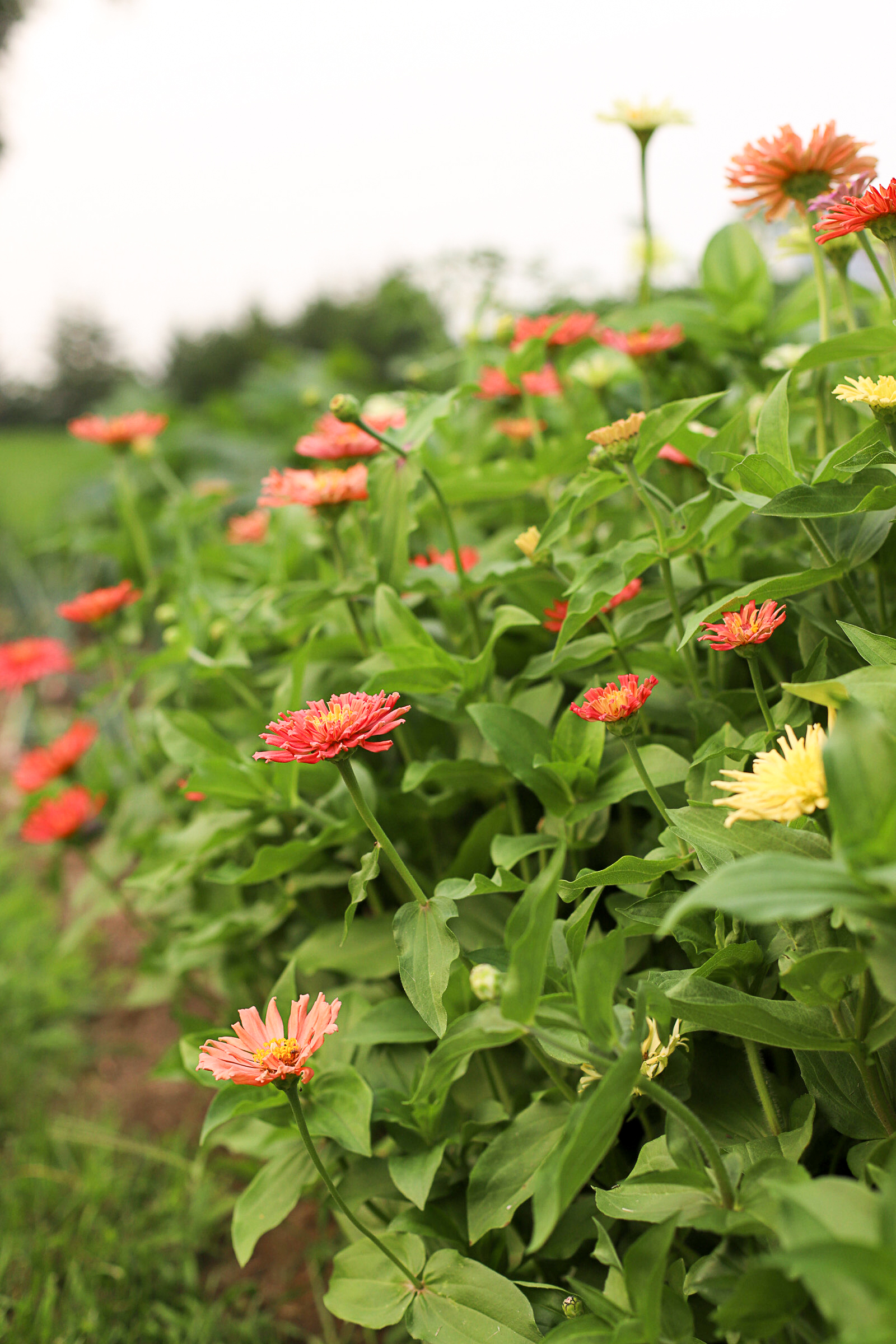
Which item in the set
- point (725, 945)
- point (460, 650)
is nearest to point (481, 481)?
point (460, 650)

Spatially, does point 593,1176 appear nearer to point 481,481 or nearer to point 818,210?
point 481,481

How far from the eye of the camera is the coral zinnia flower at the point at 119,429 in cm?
132

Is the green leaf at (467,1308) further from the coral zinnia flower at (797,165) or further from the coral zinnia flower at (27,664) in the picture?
the coral zinnia flower at (27,664)

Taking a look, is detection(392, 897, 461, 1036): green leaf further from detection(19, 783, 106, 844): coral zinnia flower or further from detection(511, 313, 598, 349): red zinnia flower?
detection(19, 783, 106, 844): coral zinnia flower

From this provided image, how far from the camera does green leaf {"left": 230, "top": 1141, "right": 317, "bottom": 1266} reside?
712mm

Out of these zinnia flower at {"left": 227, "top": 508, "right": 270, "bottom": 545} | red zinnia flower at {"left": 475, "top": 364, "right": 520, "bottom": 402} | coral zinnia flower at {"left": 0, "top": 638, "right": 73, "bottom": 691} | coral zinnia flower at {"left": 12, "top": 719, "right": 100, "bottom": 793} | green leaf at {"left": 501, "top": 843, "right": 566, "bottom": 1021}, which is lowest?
coral zinnia flower at {"left": 12, "top": 719, "right": 100, "bottom": 793}

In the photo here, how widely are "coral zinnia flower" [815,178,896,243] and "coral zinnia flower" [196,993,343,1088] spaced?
61 centimetres

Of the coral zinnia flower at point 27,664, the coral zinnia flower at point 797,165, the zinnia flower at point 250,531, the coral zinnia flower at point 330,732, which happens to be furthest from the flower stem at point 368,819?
the coral zinnia flower at point 27,664

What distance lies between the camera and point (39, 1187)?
3.83ft

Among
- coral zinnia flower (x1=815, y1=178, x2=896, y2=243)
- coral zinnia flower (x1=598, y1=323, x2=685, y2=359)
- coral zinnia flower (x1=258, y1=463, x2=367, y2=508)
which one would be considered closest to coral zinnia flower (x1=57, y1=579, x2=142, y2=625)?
coral zinnia flower (x1=258, y1=463, x2=367, y2=508)

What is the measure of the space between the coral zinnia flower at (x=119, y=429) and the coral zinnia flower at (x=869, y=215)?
3.29ft

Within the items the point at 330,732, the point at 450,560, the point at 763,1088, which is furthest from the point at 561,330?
the point at 763,1088

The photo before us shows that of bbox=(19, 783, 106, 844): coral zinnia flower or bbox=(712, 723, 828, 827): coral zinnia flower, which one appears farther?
bbox=(19, 783, 106, 844): coral zinnia flower

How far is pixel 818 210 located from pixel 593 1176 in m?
0.82
